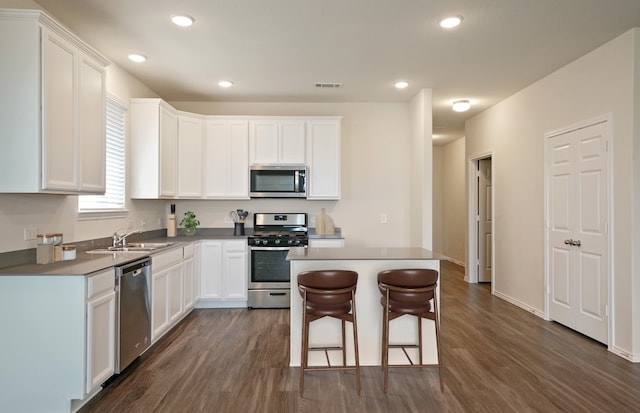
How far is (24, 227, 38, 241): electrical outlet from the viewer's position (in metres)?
2.61

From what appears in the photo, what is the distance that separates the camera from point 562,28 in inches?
119

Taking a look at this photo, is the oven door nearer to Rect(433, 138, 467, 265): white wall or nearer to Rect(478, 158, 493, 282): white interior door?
Rect(478, 158, 493, 282): white interior door

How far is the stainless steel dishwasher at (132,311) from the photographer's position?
2.67 m

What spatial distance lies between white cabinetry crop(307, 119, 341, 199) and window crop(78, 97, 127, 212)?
7.26ft

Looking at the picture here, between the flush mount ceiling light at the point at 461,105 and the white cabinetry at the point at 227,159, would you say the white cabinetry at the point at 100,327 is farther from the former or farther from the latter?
the flush mount ceiling light at the point at 461,105

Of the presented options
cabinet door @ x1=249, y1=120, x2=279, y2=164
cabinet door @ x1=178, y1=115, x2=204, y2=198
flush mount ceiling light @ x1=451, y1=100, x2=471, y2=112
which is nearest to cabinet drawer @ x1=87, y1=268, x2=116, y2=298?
cabinet door @ x1=178, y1=115, x2=204, y2=198

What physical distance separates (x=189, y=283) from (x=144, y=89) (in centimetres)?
248

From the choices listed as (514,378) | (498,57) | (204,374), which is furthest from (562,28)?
(204,374)

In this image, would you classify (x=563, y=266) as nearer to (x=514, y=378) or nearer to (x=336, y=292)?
(x=514, y=378)

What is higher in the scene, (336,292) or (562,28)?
(562,28)

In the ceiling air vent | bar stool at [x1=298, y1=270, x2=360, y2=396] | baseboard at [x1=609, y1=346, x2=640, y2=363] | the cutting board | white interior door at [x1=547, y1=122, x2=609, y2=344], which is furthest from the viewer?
the cutting board

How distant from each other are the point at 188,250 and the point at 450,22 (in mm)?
3506

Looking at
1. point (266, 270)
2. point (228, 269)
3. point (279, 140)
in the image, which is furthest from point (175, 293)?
point (279, 140)

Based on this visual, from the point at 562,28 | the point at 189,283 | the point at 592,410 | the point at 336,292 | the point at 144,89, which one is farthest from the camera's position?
the point at 144,89
